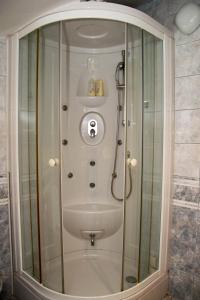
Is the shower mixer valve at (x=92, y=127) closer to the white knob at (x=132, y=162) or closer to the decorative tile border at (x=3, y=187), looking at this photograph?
the white knob at (x=132, y=162)

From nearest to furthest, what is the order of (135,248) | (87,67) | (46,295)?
(46,295), (135,248), (87,67)

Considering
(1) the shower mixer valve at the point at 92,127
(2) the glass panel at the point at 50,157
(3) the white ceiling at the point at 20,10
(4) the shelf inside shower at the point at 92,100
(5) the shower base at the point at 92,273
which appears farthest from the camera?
(1) the shower mixer valve at the point at 92,127

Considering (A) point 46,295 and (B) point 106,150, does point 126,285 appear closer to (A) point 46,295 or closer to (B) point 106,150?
(A) point 46,295

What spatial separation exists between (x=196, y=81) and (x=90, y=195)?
1.41 m

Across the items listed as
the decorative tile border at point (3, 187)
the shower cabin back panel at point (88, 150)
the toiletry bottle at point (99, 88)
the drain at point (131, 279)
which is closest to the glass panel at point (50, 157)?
the decorative tile border at point (3, 187)

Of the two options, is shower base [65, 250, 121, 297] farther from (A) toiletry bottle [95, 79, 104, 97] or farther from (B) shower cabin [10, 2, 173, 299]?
(A) toiletry bottle [95, 79, 104, 97]

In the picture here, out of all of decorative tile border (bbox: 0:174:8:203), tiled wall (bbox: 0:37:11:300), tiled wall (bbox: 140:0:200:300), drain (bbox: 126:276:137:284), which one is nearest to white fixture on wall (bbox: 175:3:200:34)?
tiled wall (bbox: 140:0:200:300)

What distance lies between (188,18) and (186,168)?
1.07 metres

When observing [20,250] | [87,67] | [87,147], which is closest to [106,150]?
[87,147]

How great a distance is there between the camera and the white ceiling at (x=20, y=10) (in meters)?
1.15

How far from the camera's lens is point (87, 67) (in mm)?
2279

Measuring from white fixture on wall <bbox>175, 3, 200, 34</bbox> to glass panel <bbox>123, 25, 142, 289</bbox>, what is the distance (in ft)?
1.10

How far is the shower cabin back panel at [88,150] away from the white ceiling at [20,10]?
0.70 metres

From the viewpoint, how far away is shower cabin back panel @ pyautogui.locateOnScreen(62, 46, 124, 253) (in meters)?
2.21
